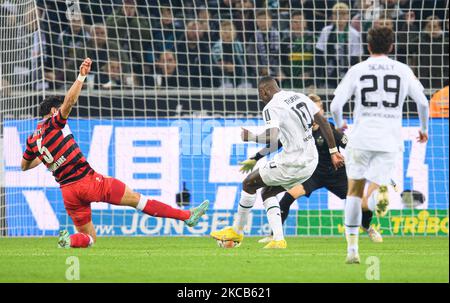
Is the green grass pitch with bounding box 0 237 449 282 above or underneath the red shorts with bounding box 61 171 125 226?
underneath

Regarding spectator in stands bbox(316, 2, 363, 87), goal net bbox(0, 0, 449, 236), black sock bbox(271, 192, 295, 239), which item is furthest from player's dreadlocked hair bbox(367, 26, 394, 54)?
spectator in stands bbox(316, 2, 363, 87)

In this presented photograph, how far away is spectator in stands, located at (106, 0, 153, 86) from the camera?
1772cm

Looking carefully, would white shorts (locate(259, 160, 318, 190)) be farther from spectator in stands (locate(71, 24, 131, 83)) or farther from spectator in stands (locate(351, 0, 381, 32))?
spectator in stands (locate(351, 0, 381, 32))

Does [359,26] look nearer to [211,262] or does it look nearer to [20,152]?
[20,152]

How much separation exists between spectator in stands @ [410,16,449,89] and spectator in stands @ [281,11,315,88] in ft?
5.76

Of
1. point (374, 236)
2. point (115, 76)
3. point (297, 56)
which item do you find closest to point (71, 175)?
point (374, 236)

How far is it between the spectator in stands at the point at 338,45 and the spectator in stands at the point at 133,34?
115 inches

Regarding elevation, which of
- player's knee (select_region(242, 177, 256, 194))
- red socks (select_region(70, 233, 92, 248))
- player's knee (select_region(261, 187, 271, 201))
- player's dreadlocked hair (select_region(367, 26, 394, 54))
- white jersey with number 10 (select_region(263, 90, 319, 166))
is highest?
player's dreadlocked hair (select_region(367, 26, 394, 54))

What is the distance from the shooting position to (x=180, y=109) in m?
→ 16.8

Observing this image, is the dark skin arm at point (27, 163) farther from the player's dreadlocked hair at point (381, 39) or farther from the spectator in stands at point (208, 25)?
the spectator in stands at point (208, 25)

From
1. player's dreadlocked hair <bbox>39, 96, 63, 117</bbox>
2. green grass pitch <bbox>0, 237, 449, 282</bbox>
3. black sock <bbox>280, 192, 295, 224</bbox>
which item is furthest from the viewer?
black sock <bbox>280, 192, 295, 224</bbox>

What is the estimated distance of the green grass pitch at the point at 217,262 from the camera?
336 inches

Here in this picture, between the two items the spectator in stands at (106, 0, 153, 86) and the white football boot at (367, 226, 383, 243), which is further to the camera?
the spectator in stands at (106, 0, 153, 86)

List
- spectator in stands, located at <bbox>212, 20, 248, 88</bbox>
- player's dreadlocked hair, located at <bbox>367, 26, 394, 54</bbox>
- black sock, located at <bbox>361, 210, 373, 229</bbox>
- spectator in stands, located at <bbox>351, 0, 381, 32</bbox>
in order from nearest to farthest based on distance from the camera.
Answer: player's dreadlocked hair, located at <bbox>367, 26, 394, 54</bbox>, black sock, located at <bbox>361, 210, 373, 229</bbox>, spectator in stands, located at <bbox>212, 20, 248, 88</bbox>, spectator in stands, located at <bbox>351, 0, 381, 32</bbox>
